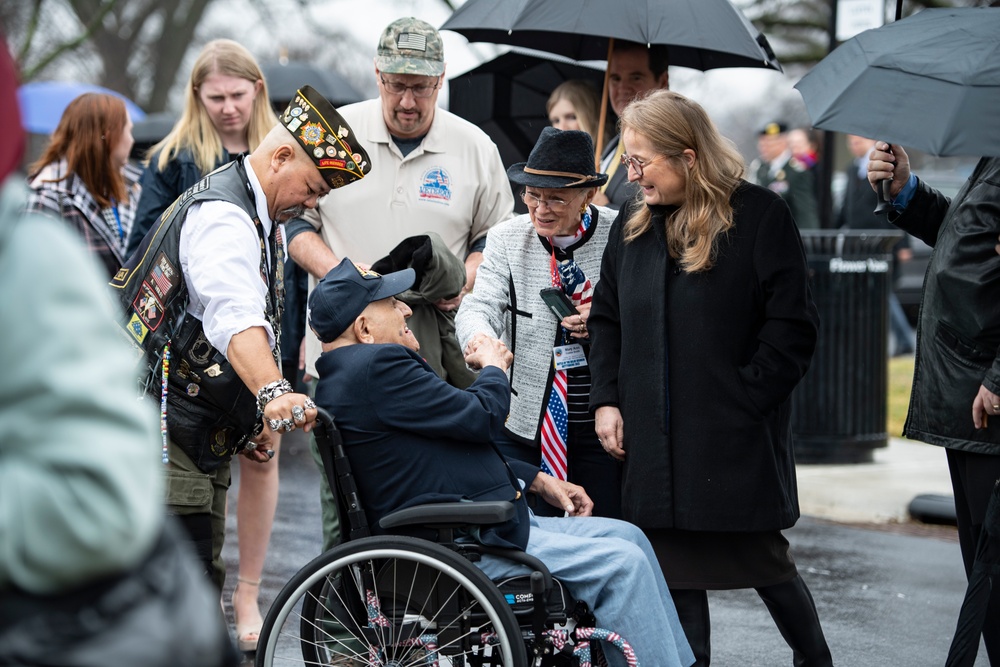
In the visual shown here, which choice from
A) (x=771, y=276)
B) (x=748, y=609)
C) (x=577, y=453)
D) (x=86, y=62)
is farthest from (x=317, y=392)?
(x=86, y=62)

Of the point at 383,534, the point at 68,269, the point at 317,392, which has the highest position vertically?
the point at 68,269

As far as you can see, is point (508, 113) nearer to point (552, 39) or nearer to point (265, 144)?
point (552, 39)

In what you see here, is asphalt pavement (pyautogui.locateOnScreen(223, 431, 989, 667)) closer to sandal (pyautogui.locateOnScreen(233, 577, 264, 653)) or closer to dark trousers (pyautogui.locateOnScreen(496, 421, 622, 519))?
sandal (pyautogui.locateOnScreen(233, 577, 264, 653))

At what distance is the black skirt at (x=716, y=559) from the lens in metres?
3.98

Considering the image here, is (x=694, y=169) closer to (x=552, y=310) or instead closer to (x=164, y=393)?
(x=552, y=310)

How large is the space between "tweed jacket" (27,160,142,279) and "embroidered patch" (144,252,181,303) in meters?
2.49

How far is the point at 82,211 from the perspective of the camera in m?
6.09

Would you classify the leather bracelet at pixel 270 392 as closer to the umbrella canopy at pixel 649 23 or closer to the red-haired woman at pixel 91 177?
the umbrella canopy at pixel 649 23

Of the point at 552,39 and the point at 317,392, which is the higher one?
the point at 552,39

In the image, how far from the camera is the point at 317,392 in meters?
3.72

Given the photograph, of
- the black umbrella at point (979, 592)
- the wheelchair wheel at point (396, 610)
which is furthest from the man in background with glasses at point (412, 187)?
the black umbrella at point (979, 592)

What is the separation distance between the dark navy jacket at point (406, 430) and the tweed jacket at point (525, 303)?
68 cm

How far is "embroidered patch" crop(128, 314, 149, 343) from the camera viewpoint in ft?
12.1

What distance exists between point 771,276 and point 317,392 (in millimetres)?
1394
